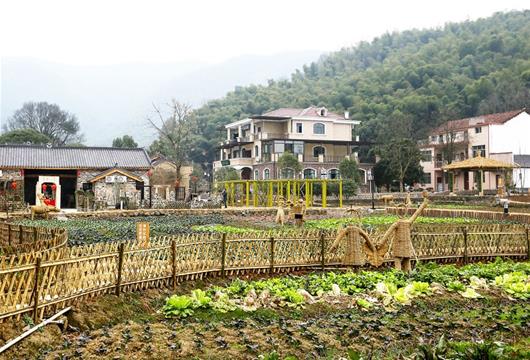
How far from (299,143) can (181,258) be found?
5166 centimetres

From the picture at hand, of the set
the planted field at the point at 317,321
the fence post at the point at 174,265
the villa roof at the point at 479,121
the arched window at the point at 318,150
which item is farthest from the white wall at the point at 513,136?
the fence post at the point at 174,265

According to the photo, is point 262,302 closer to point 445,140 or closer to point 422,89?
point 445,140

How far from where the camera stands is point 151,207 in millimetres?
37188

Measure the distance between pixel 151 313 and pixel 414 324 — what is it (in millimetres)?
4575

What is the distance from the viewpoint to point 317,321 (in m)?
8.95

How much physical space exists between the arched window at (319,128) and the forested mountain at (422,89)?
6.89 m

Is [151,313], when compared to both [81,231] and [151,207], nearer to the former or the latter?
[81,231]

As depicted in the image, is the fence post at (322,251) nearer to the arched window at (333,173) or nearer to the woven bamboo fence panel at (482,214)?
the woven bamboo fence panel at (482,214)

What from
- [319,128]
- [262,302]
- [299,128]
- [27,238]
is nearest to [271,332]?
[262,302]

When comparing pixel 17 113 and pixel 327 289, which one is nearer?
pixel 327 289

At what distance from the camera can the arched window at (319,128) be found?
64.6 meters

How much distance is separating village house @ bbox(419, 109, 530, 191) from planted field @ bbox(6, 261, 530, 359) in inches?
1848

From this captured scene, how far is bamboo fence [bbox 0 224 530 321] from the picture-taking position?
8.84m

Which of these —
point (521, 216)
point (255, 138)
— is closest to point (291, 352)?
point (521, 216)
